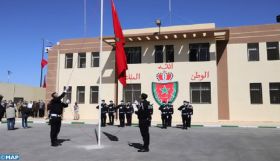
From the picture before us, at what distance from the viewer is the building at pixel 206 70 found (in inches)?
937

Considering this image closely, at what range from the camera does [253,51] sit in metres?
24.6

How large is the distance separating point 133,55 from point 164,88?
460 cm

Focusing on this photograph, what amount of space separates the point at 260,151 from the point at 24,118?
46.4 ft

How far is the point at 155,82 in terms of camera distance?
25641 mm

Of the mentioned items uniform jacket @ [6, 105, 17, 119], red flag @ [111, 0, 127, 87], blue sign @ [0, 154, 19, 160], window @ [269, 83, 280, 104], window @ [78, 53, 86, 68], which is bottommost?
blue sign @ [0, 154, 19, 160]

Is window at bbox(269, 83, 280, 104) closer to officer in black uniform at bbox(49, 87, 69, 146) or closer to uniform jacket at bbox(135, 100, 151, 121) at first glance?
uniform jacket at bbox(135, 100, 151, 121)

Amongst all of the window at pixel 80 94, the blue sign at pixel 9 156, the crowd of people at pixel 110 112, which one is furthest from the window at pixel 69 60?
the blue sign at pixel 9 156

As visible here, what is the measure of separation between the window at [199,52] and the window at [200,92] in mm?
2268

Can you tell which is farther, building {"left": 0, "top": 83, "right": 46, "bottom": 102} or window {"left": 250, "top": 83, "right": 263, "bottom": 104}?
building {"left": 0, "top": 83, "right": 46, "bottom": 102}

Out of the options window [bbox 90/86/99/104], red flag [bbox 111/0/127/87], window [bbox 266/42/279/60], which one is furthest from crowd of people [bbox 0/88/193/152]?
window [bbox 266/42/279/60]

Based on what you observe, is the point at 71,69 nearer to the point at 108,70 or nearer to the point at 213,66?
the point at 108,70

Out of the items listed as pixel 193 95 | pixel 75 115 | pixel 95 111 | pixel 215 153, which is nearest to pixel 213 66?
pixel 193 95

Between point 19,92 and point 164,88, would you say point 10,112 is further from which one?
point 19,92

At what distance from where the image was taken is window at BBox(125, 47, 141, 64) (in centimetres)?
2694
